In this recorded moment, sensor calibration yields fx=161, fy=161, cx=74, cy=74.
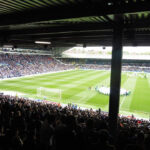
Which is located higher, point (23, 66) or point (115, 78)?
point (23, 66)

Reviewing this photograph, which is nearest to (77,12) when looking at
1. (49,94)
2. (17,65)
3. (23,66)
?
(49,94)

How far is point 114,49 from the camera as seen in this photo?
28.6 ft

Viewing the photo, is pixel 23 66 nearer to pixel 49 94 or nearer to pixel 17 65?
pixel 17 65

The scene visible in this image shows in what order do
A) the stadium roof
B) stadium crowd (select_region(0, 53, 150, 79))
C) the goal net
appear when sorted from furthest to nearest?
stadium crowd (select_region(0, 53, 150, 79)) → the goal net → the stadium roof

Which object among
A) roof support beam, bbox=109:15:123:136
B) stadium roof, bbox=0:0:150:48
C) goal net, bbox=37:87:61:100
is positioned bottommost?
goal net, bbox=37:87:61:100

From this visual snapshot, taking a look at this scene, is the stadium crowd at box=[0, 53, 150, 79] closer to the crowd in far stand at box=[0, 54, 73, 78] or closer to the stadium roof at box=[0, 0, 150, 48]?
the crowd in far stand at box=[0, 54, 73, 78]

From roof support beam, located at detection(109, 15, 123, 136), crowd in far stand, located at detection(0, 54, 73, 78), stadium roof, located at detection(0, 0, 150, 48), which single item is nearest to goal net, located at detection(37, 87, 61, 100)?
roof support beam, located at detection(109, 15, 123, 136)

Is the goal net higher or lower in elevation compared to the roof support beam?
lower

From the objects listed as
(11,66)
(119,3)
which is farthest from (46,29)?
(11,66)

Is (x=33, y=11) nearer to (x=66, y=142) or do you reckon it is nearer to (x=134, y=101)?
(x=66, y=142)

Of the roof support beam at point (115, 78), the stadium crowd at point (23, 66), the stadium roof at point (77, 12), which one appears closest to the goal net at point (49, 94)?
the roof support beam at point (115, 78)

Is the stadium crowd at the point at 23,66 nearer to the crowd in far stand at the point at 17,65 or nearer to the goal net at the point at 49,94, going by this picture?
the crowd in far stand at the point at 17,65

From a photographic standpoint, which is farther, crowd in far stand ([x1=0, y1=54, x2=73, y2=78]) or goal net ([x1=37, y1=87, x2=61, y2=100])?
crowd in far stand ([x1=0, y1=54, x2=73, y2=78])

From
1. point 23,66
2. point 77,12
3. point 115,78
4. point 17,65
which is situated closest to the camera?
point 77,12
